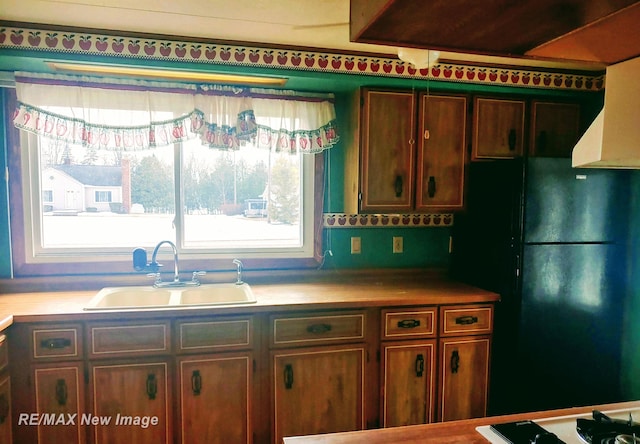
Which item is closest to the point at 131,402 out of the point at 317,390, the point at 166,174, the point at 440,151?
the point at 317,390

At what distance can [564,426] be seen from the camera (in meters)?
1.08

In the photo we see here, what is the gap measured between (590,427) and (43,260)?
2738 millimetres

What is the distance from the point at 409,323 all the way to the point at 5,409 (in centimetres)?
199

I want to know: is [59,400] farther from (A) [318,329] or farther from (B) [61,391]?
(A) [318,329]

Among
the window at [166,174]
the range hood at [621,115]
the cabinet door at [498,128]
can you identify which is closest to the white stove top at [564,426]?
the range hood at [621,115]

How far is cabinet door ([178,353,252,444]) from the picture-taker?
2.10m

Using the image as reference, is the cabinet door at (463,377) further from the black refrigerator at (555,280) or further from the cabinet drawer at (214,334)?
the cabinet drawer at (214,334)

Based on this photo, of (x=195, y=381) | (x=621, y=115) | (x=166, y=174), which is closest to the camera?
(x=621, y=115)

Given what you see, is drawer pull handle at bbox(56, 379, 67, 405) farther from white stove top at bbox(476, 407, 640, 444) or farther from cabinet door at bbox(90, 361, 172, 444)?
white stove top at bbox(476, 407, 640, 444)

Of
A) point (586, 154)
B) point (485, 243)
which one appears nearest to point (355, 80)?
point (485, 243)

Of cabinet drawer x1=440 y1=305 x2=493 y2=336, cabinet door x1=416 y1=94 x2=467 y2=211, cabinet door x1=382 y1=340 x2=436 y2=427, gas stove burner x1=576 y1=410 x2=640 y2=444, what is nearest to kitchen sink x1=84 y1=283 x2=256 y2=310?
cabinet door x1=382 y1=340 x2=436 y2=427

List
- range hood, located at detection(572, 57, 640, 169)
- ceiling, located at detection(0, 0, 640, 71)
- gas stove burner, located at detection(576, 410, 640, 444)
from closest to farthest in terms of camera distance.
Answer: range hood, located at detection(572, 57, 640, 169)
gas stove burner, located at detection(576, 410, 640, 444)
ceiling, located at detection(0, 0, 640, 71)

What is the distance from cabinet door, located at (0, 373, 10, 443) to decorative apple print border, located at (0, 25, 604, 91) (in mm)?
1574

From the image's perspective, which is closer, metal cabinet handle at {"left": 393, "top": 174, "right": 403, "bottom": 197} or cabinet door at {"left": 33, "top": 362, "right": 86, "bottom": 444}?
cabinet door at {"left": 33, "top": 362, "right": 86, "bottom": 444}
